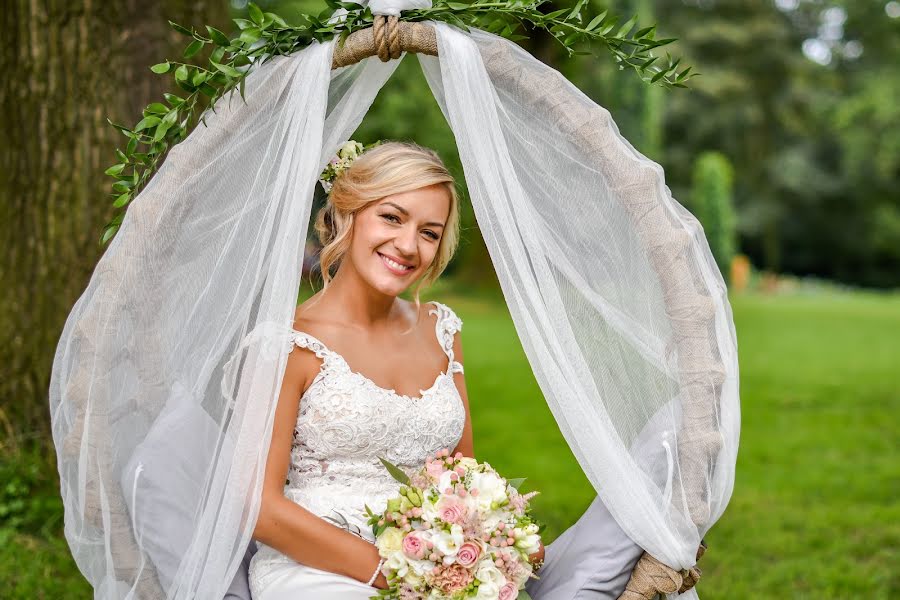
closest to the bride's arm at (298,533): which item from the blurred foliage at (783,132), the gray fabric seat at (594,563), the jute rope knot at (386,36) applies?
the gray fabric seat at (594,563)

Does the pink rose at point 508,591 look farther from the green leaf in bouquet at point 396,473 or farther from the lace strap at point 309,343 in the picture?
the lace strap at point 309,343

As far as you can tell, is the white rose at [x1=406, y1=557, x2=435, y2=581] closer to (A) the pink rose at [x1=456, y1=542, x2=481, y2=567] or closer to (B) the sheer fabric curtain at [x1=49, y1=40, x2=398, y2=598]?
(A) the pink rose at [x1=456, y1=542, x2=481, y2=567]

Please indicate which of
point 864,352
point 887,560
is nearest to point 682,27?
point 864,352

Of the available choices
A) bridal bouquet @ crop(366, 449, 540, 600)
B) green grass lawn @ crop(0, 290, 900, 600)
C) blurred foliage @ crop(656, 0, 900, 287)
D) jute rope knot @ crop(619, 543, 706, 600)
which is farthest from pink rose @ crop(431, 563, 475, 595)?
blurred foliage @ crop(656, 0, 900, 287)

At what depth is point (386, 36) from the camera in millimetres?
2531

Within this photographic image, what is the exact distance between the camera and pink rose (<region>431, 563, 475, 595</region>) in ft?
7.61

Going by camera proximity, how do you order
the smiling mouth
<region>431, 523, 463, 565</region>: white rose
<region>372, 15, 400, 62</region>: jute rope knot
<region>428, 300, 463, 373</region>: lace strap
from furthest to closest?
1. <region>428, 300, 463, 373</region>: lace strap
2. the smiling mouth
3. <region>372, 15, 400, 62</region>: jute rope knot
4. <region>431, 523, 463, 565</region>: white rose

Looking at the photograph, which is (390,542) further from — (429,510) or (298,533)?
(298,533)

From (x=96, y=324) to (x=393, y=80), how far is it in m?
17.5

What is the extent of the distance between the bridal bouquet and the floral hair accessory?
0.93m

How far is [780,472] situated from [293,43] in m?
5.05

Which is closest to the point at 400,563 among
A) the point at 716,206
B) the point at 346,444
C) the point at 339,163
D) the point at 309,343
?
the point at 346,444

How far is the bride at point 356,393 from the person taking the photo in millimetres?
2492

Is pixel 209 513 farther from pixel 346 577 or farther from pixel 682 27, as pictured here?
pixel 682 27
